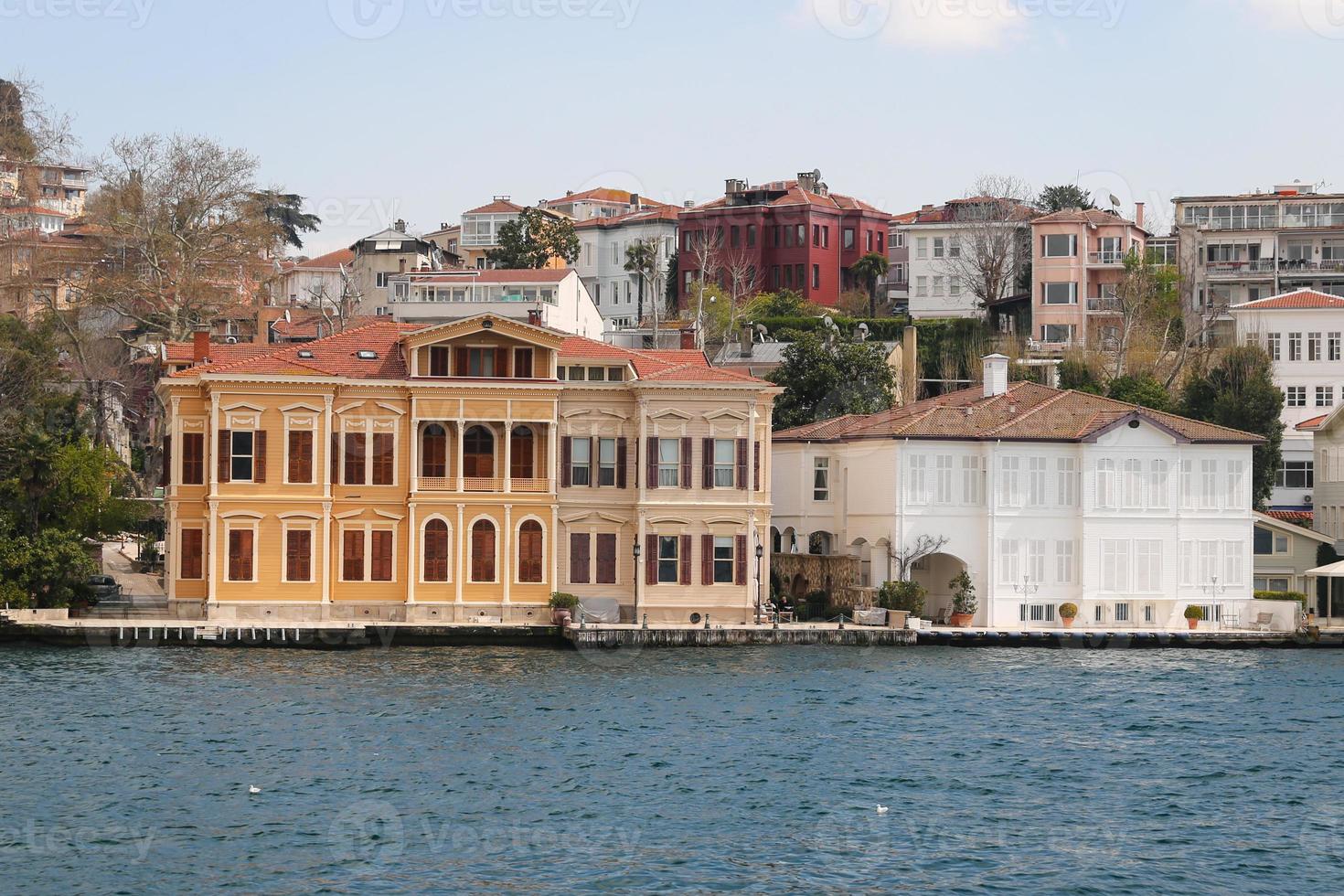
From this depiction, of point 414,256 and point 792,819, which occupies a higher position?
point 414,256

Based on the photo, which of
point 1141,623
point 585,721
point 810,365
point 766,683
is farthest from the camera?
point 810,365

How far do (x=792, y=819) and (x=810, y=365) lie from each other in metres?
40.2

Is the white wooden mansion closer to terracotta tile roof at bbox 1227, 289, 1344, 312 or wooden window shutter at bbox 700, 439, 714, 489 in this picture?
wooden window shutter at bbox 700, 439, 714, 489

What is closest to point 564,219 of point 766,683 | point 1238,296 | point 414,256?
point 414,256

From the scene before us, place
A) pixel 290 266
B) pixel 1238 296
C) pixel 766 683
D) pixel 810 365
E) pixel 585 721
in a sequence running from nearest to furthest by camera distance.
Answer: pixel 585 721, pixel 766 683, pixel 810 365, pixel 1238 296, pixel 290 266

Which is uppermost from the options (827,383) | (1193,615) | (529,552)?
(827,383)

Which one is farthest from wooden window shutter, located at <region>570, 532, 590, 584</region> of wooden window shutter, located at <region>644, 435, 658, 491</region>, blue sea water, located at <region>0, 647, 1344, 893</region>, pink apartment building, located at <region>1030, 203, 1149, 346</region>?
pink apartment building, located at <region>1030, 203, 1149, 346</region>

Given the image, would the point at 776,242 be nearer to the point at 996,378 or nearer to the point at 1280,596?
the point at 996,378

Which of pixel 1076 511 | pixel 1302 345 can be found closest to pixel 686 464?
pixel 1076 511

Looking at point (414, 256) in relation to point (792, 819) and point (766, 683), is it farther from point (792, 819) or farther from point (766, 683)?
point (792, 819)

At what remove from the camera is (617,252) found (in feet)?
370

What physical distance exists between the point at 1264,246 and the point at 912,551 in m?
42.2

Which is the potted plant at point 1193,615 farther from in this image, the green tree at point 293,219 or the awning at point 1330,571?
the green tree at point 293,219

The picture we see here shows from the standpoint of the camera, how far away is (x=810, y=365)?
71875 millimetres
